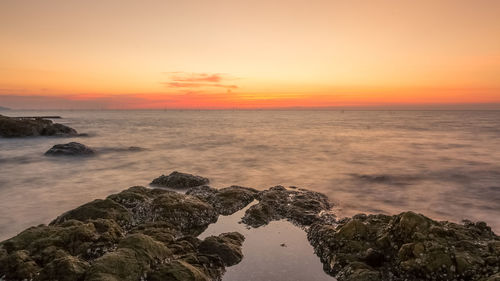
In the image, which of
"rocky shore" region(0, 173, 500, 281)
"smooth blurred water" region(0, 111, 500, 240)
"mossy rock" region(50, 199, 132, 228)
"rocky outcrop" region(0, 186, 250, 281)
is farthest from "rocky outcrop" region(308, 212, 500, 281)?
"mossy rock" region(50, 199, 132, 228)

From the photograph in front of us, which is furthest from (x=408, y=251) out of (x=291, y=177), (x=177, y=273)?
(x=291, y=177)

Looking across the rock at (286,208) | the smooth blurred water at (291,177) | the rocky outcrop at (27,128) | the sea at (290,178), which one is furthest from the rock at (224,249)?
the rocky outcrop at (27,128)

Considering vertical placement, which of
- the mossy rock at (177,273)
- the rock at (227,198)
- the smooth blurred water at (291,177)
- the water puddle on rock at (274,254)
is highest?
the mossy rock at (177,273)

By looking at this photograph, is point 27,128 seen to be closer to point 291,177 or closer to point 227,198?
point 291,177

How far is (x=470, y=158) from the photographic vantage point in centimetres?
3444

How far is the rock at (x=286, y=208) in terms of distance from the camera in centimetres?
1336

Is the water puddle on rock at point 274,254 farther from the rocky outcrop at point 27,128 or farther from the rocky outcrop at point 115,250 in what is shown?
the rocky outcrop at point 27,128

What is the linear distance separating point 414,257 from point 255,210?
6.78 m

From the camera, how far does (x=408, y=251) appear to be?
8664 millimetres

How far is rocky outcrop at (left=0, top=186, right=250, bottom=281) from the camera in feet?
25.1

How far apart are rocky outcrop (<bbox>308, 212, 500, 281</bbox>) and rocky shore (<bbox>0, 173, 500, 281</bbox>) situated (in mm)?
23

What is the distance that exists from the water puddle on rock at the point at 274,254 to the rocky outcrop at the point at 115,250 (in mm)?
410

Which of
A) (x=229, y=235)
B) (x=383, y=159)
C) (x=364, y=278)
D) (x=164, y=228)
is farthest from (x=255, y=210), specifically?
(x=383, y=159)

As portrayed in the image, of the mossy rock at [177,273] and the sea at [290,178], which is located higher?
the mossy rock at [177,273]
